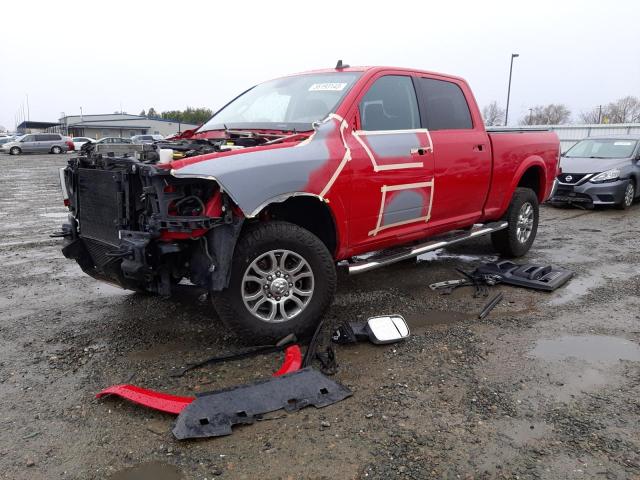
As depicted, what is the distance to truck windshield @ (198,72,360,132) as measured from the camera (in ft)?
13.8

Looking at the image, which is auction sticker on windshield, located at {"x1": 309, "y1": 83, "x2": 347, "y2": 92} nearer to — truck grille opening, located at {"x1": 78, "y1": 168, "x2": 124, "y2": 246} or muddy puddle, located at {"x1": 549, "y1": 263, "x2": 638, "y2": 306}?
truck grille opening, located at {"x1": 78, "y1": 168, "x2": 124, "y2": 246}

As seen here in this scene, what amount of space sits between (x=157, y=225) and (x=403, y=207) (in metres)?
2.12

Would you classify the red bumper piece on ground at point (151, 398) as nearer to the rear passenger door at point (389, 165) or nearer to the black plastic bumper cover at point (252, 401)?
the black plastic bumper cover at point (252, 401)

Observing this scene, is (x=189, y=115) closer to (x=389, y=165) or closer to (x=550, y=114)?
(x=550, y=114)

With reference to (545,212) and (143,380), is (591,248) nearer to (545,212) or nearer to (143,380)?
(545,212)

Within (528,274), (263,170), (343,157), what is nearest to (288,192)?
(263,170)

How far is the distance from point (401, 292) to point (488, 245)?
8.96ft

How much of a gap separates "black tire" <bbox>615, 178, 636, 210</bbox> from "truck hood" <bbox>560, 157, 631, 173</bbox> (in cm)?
44

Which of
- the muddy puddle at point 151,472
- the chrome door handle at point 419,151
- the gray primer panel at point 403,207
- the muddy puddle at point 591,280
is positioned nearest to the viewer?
the muddy puddle at point 151,472

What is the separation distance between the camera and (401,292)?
5027mm

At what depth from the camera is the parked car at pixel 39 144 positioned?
3781cm

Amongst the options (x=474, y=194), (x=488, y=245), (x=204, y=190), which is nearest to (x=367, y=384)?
(x=204, y=190)

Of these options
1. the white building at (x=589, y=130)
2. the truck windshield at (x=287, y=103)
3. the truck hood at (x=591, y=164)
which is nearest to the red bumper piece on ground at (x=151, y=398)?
the truck windshield at (x=287, y=103)

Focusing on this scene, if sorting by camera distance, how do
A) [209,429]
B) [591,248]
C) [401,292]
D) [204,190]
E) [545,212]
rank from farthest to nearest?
[545,212] → [591,248] → [401,292] → [204,190] → [209,429]
